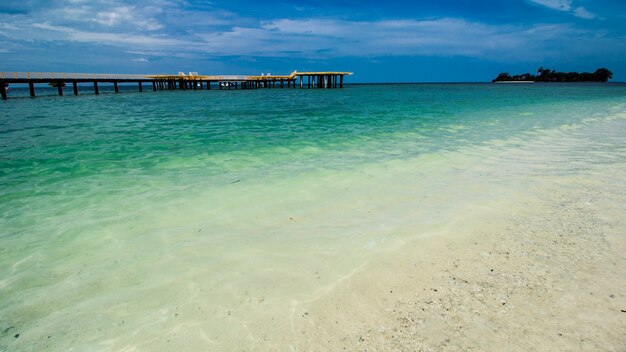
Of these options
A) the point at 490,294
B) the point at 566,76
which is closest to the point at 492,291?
the point at 490,294

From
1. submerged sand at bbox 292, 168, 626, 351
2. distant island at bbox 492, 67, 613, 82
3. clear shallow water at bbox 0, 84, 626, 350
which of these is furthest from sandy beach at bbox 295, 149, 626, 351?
distant island at bbox 492, 67, 613, 82

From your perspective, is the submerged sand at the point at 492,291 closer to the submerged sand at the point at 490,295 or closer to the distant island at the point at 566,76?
the submerged sand at the point at 490,295

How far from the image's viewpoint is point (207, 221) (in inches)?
187

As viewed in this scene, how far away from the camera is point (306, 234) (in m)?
4.26

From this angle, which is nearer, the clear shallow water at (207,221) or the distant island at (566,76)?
the clear shallow water at (207,221)

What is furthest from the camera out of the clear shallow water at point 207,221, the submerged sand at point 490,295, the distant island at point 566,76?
the distant island at point 566,76

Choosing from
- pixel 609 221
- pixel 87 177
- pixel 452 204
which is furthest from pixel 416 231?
pixel 87 177

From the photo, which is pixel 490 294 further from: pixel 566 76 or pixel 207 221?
pixel 566 76

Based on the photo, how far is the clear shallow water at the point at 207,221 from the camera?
2.78 metres

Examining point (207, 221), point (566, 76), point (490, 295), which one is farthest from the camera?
point (566, 76)

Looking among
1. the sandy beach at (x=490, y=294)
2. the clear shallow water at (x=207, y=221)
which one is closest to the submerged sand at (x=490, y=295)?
the sandy beach at (x=490, y=294)

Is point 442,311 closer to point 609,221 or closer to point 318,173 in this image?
point 609,221

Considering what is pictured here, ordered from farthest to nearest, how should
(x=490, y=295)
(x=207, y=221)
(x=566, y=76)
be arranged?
1. (x=566, y=76)
2. (x=207, y=221)
3. (x=490, y=295)

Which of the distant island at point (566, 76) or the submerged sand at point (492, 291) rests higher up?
the distant island at point (566, 76)
